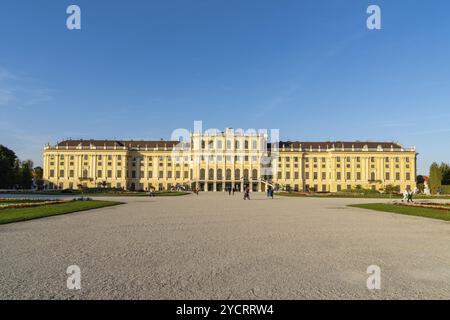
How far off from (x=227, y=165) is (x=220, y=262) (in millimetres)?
77014

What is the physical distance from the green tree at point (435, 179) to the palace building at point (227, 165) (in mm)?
26387

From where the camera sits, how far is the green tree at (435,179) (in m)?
55.7

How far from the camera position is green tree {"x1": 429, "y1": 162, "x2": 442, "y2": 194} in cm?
5569

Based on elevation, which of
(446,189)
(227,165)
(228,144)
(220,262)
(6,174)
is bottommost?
(446,189)

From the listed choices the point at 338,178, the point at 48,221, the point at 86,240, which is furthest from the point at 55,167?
the point at 86,240

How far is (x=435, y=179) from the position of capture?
56062 mm

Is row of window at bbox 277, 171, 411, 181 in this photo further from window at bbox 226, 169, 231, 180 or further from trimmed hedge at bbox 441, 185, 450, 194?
trimmed hedge at bbox 441, 185, 450, 194

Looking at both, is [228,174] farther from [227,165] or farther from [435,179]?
[435,179]

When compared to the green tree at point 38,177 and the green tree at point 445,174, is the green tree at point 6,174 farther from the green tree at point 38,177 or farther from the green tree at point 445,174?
the green tree at point 445,174

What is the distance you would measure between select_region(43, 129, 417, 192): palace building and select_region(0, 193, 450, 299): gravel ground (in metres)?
71.1

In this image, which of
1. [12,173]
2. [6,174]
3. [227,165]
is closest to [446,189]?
[227,165]

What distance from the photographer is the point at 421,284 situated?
5184mm

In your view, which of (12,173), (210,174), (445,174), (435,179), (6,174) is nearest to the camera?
(435,179)
